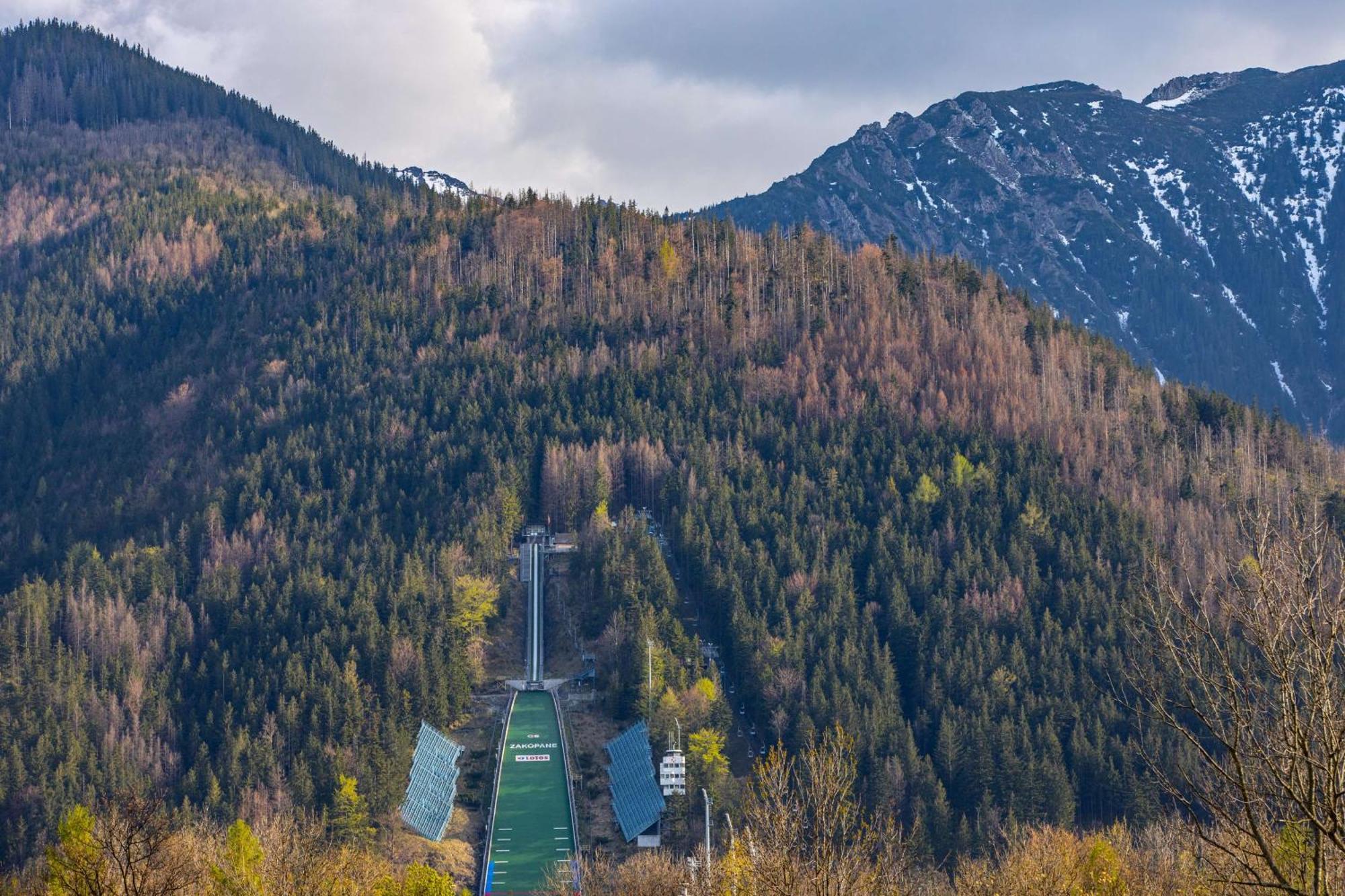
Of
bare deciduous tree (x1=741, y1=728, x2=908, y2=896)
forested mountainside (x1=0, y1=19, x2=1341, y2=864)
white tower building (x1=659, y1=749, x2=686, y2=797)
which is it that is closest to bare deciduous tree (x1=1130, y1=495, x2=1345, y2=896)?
bare deciduous tree (x1=741, y1=728, x2=908, y2=896)

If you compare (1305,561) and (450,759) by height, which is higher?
(1305,561)

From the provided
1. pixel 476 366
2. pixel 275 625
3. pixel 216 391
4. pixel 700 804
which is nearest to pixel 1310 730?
pixel 700 804

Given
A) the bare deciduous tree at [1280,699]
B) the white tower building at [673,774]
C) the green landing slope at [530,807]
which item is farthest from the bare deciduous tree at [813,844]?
the white tower building at [673,774]

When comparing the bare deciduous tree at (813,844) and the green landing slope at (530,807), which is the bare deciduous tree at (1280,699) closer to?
the bare deciduous tree at (813,844)

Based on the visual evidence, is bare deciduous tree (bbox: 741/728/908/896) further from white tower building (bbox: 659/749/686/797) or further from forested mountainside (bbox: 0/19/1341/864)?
forested mountainside (bbox: 0/19/1341/864)

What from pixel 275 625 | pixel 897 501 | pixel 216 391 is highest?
pixel 216 391

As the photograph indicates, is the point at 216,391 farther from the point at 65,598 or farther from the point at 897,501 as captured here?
the point at 897,501

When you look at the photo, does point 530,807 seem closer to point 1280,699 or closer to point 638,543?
point 638,543
